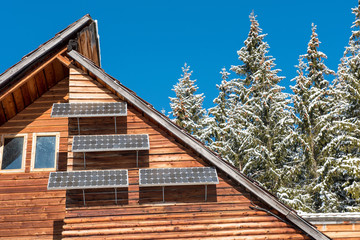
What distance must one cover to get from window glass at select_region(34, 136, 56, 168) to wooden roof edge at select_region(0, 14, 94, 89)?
240 cm

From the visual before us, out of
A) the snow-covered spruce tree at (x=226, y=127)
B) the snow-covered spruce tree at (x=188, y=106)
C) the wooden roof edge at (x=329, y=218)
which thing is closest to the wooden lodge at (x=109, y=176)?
the wooden roof edge at (x=329, y=218)

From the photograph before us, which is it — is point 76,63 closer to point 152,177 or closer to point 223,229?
point 152,177

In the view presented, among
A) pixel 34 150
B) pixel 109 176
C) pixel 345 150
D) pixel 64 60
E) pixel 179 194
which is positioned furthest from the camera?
pixel 345 150

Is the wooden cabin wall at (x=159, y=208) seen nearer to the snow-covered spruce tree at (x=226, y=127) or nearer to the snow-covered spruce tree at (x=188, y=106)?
the snow-covered spruce tree at (x=226, y=127)

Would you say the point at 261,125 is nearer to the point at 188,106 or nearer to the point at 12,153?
the point at 188,106

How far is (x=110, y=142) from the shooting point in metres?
11.4

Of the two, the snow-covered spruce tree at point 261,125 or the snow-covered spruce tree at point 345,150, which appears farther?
the snow-covered spruce tree at point 261,125

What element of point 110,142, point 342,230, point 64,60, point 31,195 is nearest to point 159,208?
point 110,142

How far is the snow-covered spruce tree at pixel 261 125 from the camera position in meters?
28.7

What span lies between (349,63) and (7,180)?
2147cm

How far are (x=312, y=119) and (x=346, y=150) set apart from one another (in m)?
3.94

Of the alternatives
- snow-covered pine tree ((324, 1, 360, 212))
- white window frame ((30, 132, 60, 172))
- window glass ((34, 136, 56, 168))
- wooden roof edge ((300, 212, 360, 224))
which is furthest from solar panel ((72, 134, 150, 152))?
snow-covered pine tree ((324, 1, 360, 212))

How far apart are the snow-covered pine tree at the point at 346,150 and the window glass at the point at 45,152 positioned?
17.2 m

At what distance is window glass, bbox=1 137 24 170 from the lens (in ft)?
41.2
